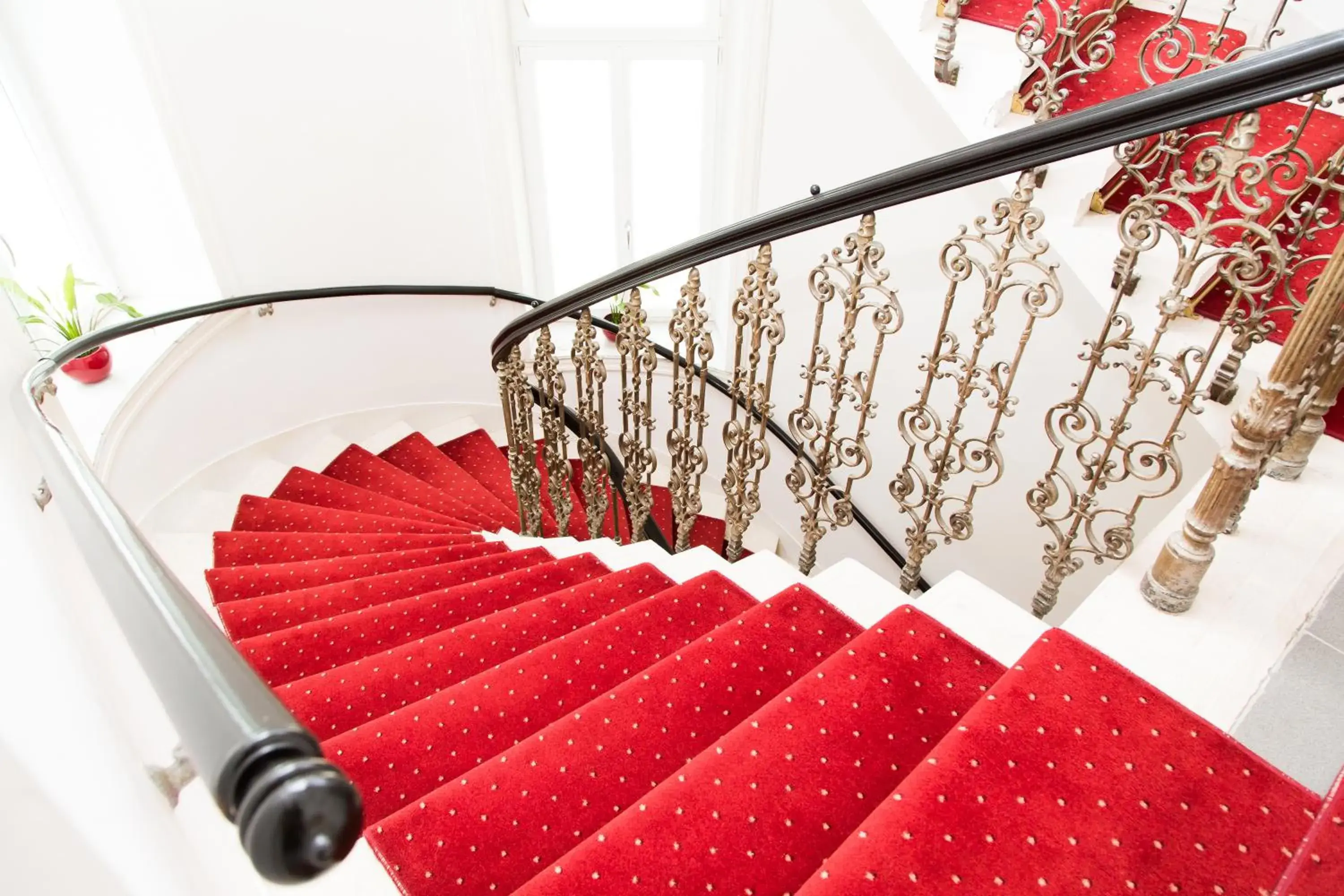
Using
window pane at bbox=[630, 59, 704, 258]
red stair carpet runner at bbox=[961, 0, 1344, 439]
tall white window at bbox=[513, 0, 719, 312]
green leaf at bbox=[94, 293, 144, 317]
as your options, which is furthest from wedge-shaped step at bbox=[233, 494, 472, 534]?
red stair carpet runner at bbox=[961, 0, 1344, 439]

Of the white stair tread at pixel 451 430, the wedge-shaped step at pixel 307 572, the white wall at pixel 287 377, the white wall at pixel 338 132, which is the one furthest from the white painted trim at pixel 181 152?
the wedge-shaped step at pixel 307 572

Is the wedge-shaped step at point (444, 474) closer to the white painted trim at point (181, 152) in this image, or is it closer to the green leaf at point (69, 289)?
the white painted trim at point (181, 152)

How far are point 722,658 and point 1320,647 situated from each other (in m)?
1.19

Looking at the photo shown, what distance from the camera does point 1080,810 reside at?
3.90 ft

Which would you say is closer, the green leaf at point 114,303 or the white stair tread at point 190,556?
→ the white stair tread at point 190,556

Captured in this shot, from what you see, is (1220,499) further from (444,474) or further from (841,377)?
(444,474)

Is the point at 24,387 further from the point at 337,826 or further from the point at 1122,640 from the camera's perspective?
the point at 1122,640

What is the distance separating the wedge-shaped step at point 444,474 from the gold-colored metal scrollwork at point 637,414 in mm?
1631

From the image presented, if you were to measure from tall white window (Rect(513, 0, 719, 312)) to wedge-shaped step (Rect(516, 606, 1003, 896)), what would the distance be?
3.72m

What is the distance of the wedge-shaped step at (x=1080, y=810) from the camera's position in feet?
3.62

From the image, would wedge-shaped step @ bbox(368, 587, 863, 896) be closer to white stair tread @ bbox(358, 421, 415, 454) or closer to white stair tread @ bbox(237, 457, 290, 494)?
white stair tread @ bbox(237, 457, 290, 494)

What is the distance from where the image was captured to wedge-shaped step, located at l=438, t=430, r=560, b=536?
4.75m

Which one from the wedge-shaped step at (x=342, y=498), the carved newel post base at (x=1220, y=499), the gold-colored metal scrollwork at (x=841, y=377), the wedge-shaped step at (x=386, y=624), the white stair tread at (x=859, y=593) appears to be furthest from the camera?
the wedge-shaped step at (x=342, y=498)

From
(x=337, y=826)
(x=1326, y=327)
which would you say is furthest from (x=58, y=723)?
(x=1326, y=327)
